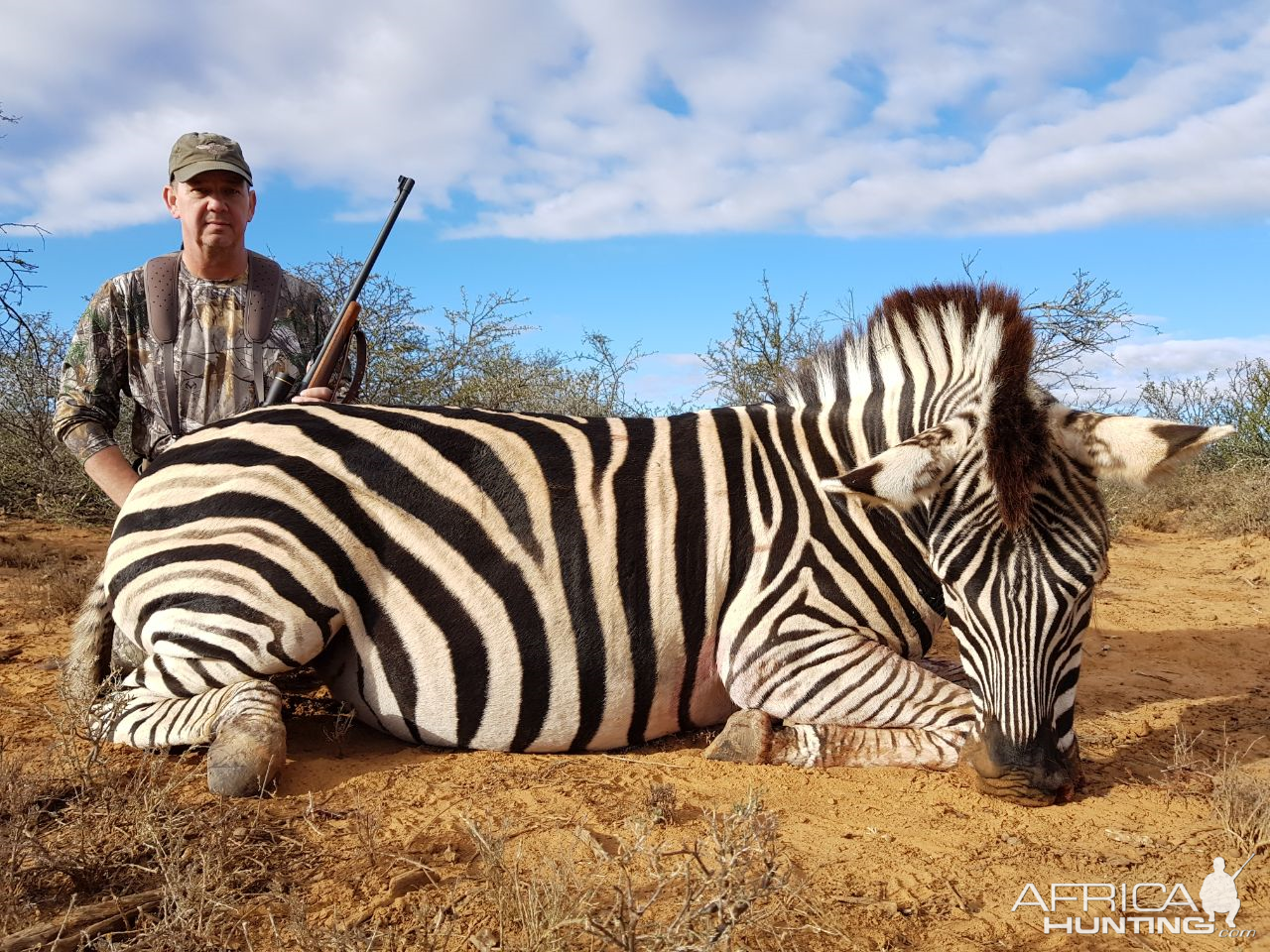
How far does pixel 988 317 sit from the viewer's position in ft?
11.4

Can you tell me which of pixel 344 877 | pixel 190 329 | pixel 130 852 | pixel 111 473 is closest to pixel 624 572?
pixel 344 877

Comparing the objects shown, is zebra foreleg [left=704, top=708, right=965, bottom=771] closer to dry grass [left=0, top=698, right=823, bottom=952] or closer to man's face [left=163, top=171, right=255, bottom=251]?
dry grass [left=0, top=698, right=823, bottom=952]

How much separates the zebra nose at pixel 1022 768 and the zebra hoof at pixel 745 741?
781 millimetres

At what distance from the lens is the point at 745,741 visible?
3465 mm

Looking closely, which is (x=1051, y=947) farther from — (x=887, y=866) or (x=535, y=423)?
(x=535, y=423)

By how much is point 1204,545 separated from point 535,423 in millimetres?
9448

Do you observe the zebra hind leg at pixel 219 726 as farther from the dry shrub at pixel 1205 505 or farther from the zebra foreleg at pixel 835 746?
the dry shrub at pixel 1205 505

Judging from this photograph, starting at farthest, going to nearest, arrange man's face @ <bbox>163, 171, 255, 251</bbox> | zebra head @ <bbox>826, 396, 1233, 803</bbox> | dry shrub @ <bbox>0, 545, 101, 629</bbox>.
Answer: dry shrub @ <bbox>0, 545, 101, 629</bbox>
man's face @ <bbox>163, 171, 255, 251</bbox>
zebra head @ <bbox>826, 396, 1233, 803</bbox>

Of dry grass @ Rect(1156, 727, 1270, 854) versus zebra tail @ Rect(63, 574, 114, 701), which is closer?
dry grass @ Rect(1156, 727, 1270, 854)

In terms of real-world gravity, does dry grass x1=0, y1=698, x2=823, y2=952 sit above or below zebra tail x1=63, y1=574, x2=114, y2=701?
below

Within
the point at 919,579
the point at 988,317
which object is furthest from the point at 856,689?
the point at 988,317

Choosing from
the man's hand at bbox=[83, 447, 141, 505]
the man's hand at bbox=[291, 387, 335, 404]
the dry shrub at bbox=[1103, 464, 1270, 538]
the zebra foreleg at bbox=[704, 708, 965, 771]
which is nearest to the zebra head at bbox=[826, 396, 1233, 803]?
the zebra foreleg at bbox=[704, 708, 965, 771]

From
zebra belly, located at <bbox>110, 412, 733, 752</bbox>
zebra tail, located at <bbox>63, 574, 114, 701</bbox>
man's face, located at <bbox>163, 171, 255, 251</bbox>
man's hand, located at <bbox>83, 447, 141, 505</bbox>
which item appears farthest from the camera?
man's face, located at <bbox>163, 171, 255, 251</bbox>

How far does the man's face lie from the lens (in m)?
4.97
